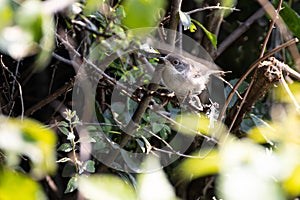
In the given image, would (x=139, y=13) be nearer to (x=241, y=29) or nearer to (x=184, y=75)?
(x=184, y=75)

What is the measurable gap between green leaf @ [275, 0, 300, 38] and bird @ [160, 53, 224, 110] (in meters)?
0.39

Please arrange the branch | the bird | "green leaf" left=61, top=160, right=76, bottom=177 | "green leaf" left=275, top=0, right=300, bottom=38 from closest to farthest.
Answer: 1. the branch
2. "green leaf" left=61, top=160, right=76, bottom=177
3. the bird
4. "green leaf" left=275, top=0, right=300, bottom=38

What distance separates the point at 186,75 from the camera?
7.54 feet

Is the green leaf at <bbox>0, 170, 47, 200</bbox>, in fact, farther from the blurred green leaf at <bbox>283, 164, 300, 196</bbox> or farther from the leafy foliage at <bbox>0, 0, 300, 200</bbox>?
the blurred green leaf at <bbox>283, 164, 300, 196</bbox>

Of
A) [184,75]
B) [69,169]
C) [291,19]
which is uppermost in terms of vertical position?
[291,19]

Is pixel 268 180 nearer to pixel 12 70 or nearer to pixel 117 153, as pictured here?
pixel 117 153

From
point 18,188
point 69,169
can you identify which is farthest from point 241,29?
point 18,188

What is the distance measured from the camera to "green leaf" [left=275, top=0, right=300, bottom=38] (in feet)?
7.86

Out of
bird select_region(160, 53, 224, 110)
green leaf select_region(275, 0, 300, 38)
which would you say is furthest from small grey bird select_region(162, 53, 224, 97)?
green leaf select_region(275, 0, 300, 38)

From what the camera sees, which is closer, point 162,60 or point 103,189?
point 103,189

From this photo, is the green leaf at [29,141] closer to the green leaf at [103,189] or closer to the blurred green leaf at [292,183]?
the green leaf at [103,189]

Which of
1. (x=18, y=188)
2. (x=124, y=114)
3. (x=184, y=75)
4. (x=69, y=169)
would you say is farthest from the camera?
(x=184, y=75)

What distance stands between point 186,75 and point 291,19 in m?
0.53

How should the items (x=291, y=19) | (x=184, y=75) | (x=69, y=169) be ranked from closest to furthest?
(x=69, y=169) < (x=184, y=75) < (x=291, y=19)
